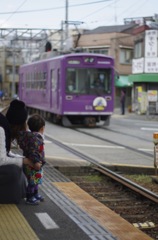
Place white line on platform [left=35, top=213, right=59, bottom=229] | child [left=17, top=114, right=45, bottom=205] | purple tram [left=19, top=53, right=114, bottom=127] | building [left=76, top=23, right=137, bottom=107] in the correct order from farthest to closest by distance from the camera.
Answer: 1. building [left=76, top=23, right=137, bottom=107]
2. purple tram [left=19, top=53, right=114, bottom=127]
3. child [left=17, top=114, right=45, bottom=205]
4. white line on platform [left=35, top=213, right=59, bottom=229]

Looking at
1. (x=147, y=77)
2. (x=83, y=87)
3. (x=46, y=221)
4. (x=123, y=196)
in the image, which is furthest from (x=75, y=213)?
(x=147, y=77)

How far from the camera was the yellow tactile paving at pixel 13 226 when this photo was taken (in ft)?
17.5

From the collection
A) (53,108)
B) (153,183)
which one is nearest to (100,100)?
(53,108)

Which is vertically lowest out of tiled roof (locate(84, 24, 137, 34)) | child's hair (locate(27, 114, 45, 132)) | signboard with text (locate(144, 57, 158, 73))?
child's hair (locate(27, 114, 45, 132))

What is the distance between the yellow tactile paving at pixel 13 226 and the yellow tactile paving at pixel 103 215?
97cm

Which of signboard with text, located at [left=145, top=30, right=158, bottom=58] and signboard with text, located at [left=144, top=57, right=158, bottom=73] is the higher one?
signboard with text, located at [left=145, top=30, right=158, bottom=58]

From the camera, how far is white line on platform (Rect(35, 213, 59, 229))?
19.0ft

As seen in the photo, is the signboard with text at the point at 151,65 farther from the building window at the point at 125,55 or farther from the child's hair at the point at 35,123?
the child's hair at the point at 35,123

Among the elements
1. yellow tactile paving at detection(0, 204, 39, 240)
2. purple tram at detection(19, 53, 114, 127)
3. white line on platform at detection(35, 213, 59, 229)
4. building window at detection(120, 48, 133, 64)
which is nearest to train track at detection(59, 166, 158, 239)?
white line on platform at detection(35, 213, 59, 229)

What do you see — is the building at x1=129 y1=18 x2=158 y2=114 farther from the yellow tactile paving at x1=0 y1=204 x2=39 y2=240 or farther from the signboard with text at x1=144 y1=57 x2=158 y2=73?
the yellow tactile paving at x1=0 y1=204 x2=39 y2=240

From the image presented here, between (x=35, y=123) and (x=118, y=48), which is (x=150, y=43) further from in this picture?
(x=35, y=123)

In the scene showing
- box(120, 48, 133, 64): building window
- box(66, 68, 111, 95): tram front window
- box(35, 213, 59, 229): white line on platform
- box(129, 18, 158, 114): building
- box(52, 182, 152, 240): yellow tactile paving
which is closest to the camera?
box(52, 182, 152, 240): yellow tactile paving

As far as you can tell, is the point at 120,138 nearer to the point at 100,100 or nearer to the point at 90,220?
the point at 100,100

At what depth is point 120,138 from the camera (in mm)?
18672
